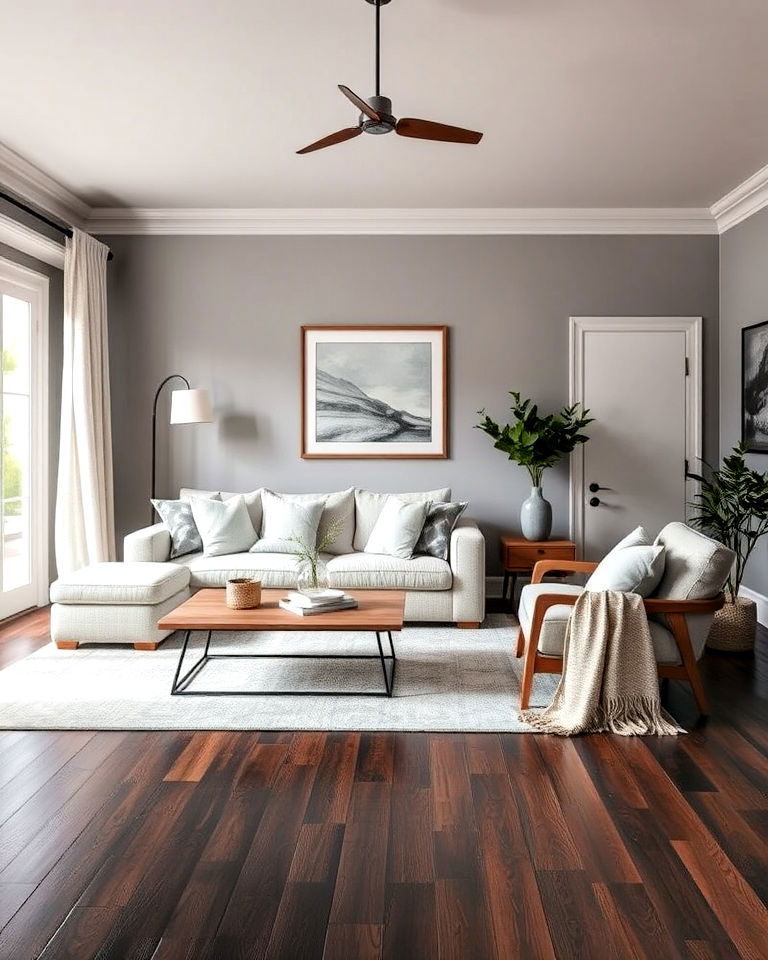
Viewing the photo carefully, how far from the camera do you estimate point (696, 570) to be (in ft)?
11.9

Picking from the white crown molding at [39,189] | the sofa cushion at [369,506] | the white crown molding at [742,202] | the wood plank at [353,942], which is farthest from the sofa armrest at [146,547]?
the white crown molding at [742,202]

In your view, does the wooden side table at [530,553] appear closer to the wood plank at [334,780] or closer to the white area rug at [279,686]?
the white area rug at [279,686]

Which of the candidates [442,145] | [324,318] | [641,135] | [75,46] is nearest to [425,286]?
[324,318]

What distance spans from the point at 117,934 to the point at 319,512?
379 centimetres

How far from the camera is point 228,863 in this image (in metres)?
2.34

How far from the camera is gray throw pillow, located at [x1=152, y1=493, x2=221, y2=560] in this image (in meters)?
5.49

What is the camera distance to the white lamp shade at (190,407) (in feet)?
18.8

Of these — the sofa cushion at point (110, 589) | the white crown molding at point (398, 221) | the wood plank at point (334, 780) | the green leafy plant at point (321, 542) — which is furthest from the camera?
the white crown molding at point (398, 221)

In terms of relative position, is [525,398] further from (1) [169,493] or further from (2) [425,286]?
(1) [169,493]

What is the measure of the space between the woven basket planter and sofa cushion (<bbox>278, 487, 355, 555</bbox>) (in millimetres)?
2411

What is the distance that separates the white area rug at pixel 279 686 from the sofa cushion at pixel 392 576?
31 cm

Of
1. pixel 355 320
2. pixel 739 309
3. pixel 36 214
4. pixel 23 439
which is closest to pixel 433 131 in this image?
pixel 355 320

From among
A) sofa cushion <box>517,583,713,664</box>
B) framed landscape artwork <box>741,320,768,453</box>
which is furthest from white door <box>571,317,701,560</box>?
sofa cushion <box>517,583,713,664</box>

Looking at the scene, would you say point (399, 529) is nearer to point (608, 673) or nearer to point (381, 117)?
point (608, 673)
